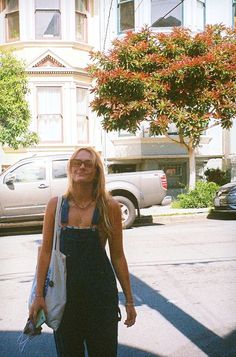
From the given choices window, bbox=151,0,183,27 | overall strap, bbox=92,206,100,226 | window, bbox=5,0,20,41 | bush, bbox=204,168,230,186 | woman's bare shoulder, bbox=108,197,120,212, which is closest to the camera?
overall strap, bbox=92,206,100,226

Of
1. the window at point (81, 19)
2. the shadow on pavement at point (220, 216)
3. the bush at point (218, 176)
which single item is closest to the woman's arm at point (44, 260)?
the shadow on pavement at point (220, 216)

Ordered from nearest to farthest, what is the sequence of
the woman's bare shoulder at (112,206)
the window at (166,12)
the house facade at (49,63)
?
the woman's bare shoulder at (112,206), the house facade at (49,63), the window at (166,12)

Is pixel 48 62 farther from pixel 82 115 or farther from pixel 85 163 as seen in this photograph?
pixel 85 163

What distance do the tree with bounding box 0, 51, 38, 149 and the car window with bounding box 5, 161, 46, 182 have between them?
314cm

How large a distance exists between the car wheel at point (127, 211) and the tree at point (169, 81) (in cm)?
306

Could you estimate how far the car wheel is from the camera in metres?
10.9

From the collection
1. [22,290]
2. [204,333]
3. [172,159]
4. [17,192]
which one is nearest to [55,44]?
[172,159]

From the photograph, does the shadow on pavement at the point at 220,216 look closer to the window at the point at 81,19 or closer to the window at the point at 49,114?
the window at the point at 49,114

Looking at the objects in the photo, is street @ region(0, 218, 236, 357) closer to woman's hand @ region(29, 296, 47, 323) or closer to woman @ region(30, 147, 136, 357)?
woman @ region(30, 147, 136, 357)

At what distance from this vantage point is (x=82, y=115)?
17766mm

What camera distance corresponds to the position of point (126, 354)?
398cm

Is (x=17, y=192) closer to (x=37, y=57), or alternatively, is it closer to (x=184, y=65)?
(x=184, y=65)

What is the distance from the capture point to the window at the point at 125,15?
1812 cm

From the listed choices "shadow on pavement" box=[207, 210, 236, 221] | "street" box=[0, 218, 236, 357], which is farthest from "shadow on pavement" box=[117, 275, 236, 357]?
"shadow on pavement" box=[207, 210, 236, 221]
